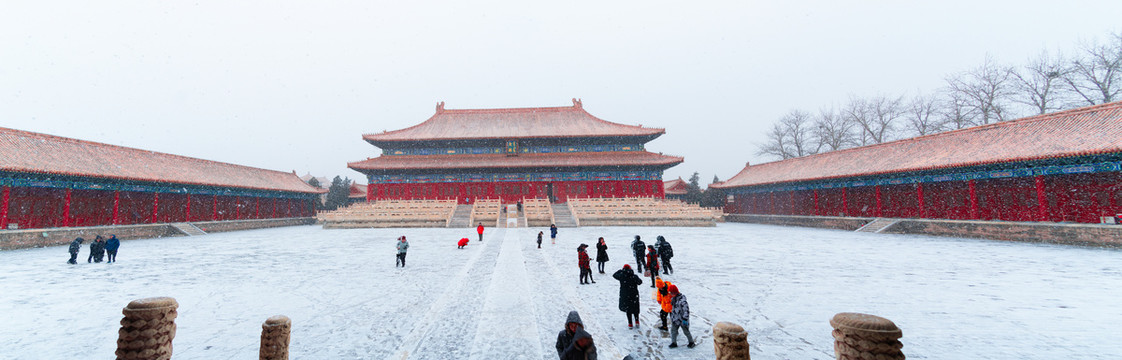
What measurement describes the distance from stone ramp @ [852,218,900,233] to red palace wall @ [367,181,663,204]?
48.8 ft

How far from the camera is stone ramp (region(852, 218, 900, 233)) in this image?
1983 cm

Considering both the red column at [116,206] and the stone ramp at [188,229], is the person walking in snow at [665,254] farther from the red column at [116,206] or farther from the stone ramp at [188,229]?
the red column at [116,206]

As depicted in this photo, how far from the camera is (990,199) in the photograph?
17.0 m

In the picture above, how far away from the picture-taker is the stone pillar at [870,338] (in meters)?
2.35

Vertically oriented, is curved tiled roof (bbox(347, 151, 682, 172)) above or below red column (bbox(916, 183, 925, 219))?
above

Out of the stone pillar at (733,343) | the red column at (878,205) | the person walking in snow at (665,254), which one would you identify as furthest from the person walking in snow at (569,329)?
the red column at (878,205)

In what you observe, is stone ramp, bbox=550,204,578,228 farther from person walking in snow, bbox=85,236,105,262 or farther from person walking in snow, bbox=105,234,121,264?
person walking in snow, bbox=85,236,105,262

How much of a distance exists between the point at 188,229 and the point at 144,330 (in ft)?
86.7

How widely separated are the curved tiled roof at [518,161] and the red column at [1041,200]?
62.9ft

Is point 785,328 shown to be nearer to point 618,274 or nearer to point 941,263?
point 618,274

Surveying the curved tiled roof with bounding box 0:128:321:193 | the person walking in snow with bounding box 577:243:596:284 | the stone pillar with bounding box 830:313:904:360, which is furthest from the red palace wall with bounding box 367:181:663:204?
the stone pillar with bounding box 830:313:904:360

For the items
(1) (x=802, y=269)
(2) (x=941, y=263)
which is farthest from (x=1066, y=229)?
(1) (x=802, y=269)

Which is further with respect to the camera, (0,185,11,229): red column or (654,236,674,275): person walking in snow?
(0,185,11,229): red column

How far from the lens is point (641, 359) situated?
4.31 m
